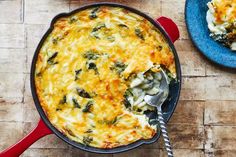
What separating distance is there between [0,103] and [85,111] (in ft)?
1.30

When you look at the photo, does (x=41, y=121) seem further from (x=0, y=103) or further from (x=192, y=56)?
(x=192, y=56)

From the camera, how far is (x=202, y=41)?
2.28m

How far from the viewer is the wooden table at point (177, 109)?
2.29 metres

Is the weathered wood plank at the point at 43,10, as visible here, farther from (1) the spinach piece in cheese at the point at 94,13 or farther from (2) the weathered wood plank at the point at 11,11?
(1) the spinach piece in cheese at the point at 94,13

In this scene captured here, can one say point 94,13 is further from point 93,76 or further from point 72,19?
point 93,76

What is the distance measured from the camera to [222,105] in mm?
2311

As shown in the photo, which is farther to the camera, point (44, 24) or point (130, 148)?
point (44, 24)

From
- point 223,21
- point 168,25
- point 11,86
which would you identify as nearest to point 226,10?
point 223,21

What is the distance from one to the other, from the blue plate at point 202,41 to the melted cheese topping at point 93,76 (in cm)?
20

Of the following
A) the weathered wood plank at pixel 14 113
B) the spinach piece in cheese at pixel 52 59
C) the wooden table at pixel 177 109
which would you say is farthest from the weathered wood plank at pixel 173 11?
the weathered wood plank at pixel 14 113

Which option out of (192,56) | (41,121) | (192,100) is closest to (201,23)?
(192,56)

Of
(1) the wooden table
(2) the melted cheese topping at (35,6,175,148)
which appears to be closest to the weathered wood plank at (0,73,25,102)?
(1) the wooden table

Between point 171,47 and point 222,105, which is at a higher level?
point 171,47

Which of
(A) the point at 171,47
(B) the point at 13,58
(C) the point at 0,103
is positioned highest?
(A) the point at 171,47
